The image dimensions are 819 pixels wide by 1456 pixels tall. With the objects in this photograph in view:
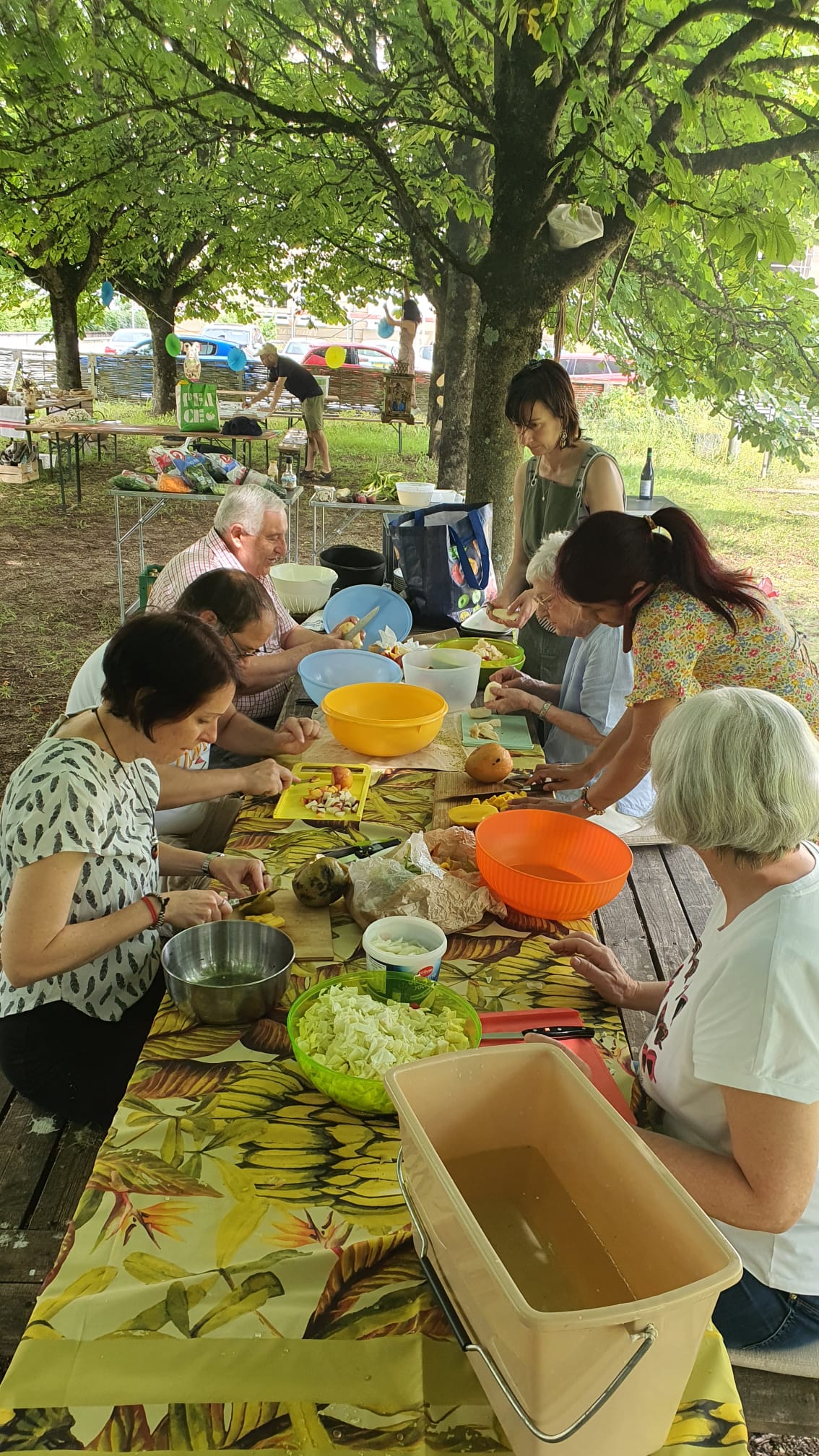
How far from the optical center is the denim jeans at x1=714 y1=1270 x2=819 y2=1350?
1527 mm

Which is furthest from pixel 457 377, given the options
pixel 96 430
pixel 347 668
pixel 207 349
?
pixel 207 349

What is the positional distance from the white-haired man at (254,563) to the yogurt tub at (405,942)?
6.55 feet

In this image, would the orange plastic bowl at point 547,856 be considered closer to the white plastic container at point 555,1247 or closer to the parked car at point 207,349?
the white plastic container at point 555,1247

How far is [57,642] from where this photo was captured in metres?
7.57

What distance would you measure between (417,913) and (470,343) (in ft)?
24.8

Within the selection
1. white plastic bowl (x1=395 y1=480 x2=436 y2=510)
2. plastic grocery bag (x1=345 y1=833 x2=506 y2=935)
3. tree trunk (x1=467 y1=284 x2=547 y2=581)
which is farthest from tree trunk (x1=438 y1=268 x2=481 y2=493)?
plastic grocery bag (x1=345 y1=833 x2=506 y2=935)

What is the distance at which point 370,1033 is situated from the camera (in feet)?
5.05

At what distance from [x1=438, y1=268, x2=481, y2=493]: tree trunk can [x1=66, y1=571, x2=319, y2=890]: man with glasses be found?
529 centimetres

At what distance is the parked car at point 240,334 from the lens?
24266 millimetres

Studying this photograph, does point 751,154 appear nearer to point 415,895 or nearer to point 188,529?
point 415,895

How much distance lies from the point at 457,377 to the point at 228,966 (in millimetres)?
7505

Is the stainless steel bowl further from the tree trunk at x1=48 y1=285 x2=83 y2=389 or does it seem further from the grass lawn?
the tree trunk at x1=48 y1=285 x2=83 y2=389

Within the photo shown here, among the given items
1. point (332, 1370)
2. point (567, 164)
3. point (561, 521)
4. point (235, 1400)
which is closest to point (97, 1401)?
point (235, 1400)

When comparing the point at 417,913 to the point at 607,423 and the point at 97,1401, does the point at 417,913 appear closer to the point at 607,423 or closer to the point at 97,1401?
the point at 97,1401
